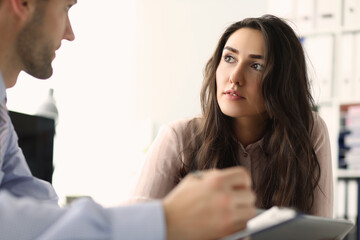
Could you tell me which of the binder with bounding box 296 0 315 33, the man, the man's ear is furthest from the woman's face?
the binder with bounding box 296 0 315 33

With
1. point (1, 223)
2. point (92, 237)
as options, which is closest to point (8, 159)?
point (1, 223)

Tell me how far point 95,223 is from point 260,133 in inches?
53.9

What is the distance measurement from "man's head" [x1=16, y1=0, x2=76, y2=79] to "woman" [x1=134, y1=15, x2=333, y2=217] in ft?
2.89

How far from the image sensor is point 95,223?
535mm

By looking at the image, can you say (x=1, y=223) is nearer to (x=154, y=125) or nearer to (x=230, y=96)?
(x=230, y=96)

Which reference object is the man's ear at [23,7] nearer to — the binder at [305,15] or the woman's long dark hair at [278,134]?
the woman's long dark hair at [278,134]

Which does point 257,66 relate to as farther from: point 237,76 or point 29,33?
point 29,33

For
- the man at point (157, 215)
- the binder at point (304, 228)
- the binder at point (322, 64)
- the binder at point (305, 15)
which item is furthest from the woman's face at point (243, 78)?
the binder at point (305, 15)

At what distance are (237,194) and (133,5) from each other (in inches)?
155

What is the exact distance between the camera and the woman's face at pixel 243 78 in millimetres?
1690

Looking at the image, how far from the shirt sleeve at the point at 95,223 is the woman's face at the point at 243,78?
3.83 ft

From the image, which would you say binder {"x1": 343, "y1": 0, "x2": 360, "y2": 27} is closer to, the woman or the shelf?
the shelf

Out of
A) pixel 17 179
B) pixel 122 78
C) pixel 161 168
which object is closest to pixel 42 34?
pixel 17 179

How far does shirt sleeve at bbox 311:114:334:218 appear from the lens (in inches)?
66.8
